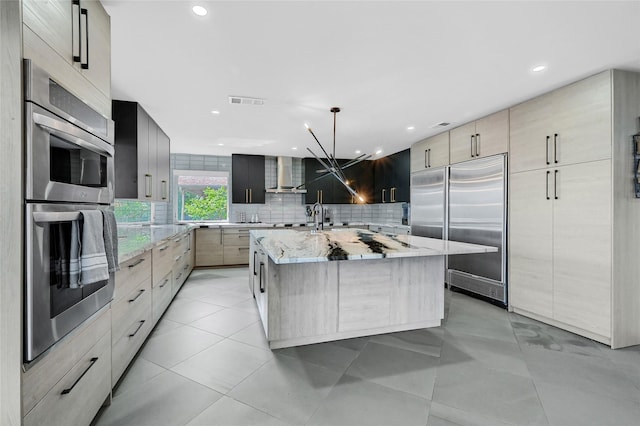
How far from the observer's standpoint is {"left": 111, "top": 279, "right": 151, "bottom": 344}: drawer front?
1728 millimetres

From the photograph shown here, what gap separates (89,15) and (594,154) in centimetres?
381

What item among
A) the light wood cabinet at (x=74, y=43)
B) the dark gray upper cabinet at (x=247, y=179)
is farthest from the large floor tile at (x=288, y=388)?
the dark gray upper cabinet at (x=247, y=179)

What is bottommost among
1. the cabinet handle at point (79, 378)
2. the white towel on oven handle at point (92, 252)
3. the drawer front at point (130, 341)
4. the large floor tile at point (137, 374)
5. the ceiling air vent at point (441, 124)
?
the large floor tile at point (137, 374)

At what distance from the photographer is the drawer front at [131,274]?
1.76m

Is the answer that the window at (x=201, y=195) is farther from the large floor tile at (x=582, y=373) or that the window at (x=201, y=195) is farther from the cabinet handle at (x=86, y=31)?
the large floor tile at (x=582, y=373)

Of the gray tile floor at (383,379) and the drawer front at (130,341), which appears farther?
the drawer front at (130,341)

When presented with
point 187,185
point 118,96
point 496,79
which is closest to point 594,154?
point 496,79

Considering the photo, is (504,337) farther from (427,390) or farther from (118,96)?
(118,96)

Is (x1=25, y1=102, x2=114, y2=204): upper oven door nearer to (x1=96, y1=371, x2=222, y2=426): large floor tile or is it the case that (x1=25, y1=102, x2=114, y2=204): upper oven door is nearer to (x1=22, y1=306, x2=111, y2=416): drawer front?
(x1=22, y1=306, x2=111, y2=416): drawer front

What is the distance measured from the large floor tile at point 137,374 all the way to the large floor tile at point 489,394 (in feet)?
6.09

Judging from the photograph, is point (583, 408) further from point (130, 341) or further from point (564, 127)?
point (130, 341)

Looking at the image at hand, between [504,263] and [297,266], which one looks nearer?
[297,266]

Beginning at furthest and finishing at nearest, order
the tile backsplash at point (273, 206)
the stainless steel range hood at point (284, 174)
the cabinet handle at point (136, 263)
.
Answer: the stainless steel range hood at point (284, 174), the tile backsplash at point (273, 206), the cabinet handle at point (136, 263)

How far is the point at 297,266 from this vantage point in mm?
2324
